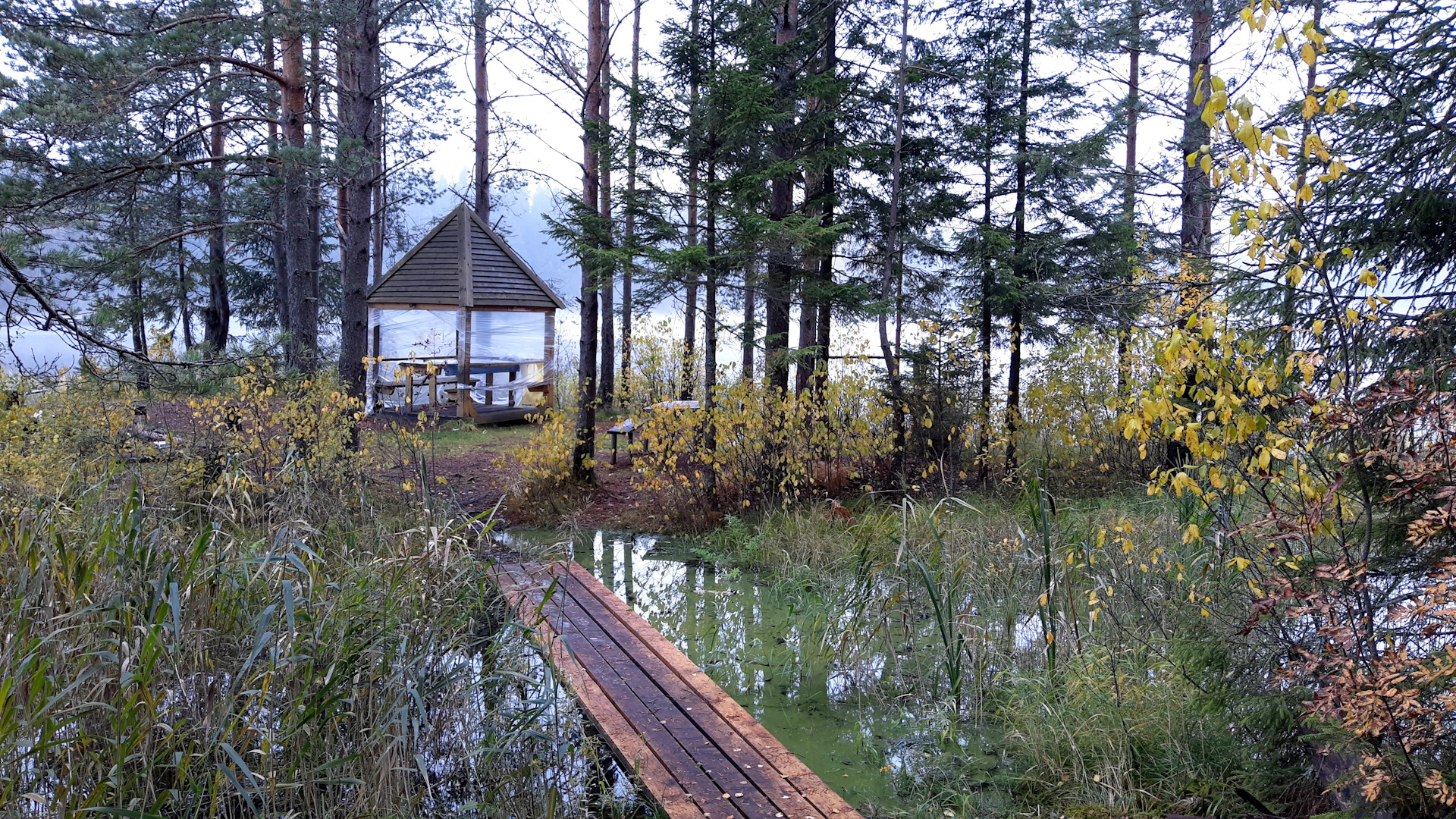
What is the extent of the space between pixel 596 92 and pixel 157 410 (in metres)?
8.72

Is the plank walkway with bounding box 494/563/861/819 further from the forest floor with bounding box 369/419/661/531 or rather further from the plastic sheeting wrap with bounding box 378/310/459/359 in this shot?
the plastic sheeting wrap with bounding box 378/310/459/359

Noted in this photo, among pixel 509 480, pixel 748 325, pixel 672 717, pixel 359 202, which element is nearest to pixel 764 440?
pixel 748 325

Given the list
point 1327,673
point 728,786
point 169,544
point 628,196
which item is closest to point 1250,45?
point 628,196

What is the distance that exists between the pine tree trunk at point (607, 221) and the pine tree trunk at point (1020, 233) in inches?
167

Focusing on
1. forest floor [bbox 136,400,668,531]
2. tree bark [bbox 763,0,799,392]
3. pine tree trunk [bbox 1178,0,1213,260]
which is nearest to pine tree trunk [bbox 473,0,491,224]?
forest floor [bbox 136,400,668,531]

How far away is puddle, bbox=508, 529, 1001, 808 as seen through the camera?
13.0 ft

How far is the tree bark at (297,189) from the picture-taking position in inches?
317

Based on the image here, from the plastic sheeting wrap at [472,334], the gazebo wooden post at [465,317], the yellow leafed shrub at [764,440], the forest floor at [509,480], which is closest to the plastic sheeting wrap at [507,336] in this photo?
the plastic sheeting wrap at [472,334]

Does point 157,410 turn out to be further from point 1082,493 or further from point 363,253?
point 1082,493

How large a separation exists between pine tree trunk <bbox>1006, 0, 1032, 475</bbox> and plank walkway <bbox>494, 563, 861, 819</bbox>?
18.2 feet

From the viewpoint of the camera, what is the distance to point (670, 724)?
3.81 metres

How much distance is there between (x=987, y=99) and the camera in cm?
959

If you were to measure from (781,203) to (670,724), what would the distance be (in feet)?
21.3

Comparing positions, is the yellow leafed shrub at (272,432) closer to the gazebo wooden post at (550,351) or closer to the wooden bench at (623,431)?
the wooden bench at (623,431)
